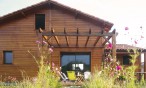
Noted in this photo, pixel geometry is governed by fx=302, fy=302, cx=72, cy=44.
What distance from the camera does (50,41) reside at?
20.8 metres

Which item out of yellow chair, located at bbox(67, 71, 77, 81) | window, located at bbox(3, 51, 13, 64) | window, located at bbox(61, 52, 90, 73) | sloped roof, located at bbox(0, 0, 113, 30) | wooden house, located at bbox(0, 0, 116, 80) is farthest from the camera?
window, located at bbox(3, 51, 13, 64)

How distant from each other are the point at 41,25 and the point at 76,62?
3.62 metres

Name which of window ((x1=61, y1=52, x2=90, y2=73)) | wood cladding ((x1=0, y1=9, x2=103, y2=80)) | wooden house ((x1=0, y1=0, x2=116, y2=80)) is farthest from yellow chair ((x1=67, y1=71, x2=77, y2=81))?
window ((x1=61, y1=52, x2=90, y2=73))

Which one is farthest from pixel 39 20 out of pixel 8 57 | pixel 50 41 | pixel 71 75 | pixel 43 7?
pixel 71 75

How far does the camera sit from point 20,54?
829 inches

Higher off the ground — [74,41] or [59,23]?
[59,23]

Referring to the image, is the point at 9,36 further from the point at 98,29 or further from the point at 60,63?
the point at 98,29

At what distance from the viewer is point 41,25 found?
2119 centimetres

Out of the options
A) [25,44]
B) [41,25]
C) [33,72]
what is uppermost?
[41,25]

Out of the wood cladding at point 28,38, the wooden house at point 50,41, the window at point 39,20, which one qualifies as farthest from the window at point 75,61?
the window at point 39,20

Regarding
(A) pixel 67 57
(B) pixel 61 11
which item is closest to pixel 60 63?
(A) pixel 67 57

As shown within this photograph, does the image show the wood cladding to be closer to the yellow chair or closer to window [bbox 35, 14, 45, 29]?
window [bbox 35, 14, 45, 29]

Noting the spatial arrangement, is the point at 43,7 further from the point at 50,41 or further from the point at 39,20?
the point at 50,41

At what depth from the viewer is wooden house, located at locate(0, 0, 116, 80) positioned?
20.8 metres
